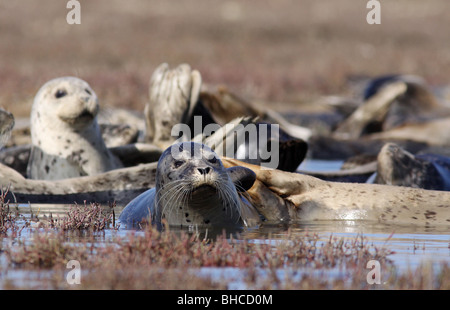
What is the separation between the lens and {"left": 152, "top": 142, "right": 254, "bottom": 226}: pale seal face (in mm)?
6922

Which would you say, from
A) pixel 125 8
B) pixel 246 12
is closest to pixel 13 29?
pixel 125 8

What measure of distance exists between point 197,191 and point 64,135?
4074 millimetres

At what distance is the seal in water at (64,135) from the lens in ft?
34.0

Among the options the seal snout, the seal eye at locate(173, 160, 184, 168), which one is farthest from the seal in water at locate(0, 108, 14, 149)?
the seal snout

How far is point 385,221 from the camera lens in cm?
757

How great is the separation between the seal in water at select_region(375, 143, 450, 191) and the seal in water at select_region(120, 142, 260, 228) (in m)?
2.70

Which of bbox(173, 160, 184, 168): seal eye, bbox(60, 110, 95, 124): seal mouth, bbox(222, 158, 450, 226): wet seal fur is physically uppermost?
bbox(60, 110, 95, 124): seal mouth

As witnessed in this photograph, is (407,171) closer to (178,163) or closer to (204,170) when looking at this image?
(178,163)

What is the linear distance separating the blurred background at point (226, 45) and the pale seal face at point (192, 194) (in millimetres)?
13836

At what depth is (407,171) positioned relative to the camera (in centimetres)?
982

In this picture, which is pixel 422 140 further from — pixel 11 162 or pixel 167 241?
pixel 167 241

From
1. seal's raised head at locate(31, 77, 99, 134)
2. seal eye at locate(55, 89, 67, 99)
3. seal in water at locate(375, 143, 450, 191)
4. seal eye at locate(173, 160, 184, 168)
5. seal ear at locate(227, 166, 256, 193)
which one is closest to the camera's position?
seal eye at locate(173, 160, 184, 168)

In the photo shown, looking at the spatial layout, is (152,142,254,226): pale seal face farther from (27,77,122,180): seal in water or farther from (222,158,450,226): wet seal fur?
(27,77,122,180): seal in water
